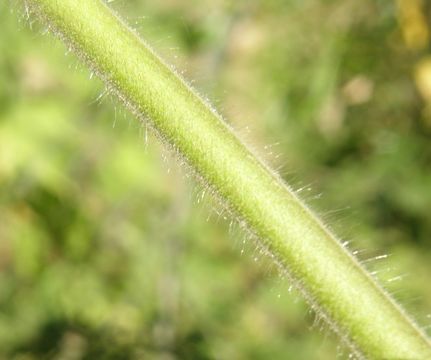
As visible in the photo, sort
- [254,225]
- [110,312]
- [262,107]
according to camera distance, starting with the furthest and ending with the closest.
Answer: [262,107] < [110,312] < [254,225]

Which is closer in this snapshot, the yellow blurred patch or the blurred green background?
the blurred green background

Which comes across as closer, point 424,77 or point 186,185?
point 186,185

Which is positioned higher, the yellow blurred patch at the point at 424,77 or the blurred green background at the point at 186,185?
the yellow blurred patch at the point at 424,77

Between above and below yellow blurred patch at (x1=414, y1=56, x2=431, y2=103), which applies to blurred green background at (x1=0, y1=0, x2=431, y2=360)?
below

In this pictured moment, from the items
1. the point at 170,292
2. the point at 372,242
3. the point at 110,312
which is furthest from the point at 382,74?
the point at 110,312

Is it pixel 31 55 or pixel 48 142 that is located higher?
pixel 31 55

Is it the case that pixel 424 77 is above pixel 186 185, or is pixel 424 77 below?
above

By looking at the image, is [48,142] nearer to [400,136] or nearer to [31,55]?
[31,55]

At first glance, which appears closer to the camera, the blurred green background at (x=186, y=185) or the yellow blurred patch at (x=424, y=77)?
the blurred green background at (x=186, y=185)
